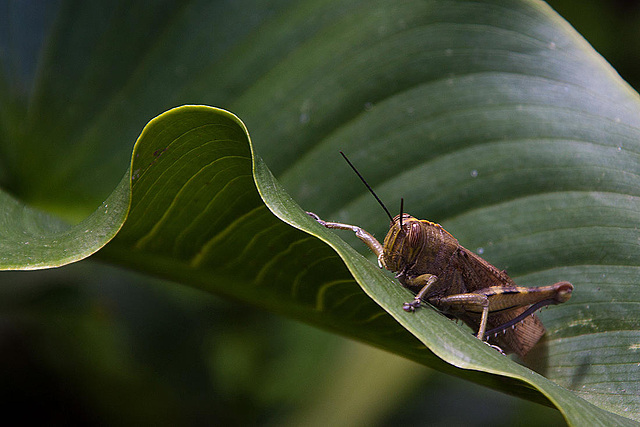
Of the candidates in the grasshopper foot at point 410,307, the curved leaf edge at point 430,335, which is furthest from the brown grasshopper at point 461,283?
the curved leaf edge at point 430,335

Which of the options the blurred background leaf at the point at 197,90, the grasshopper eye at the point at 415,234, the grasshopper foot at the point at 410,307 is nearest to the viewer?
the grasshopper foot at the point at 410,307

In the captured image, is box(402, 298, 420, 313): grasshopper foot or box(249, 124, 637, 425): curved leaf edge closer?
box(249, 124, 637, 425): curved leaf edge

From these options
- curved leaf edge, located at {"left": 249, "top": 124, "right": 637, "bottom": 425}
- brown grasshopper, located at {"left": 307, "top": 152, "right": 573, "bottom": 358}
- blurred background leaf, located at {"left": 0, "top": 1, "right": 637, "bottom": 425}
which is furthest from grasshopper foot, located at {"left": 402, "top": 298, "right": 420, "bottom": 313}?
blurred background leaf, located at {"left": 0, "top": 1, "right": 637, "bottom": 425}

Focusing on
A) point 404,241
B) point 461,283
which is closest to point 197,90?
point 404,241

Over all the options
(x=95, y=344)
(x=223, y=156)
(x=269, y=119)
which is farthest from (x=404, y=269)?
(x=95, y=344)

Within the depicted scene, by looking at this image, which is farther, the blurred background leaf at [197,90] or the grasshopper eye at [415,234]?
the blurred background leaf at [197,90]

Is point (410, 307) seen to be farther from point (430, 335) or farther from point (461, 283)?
point (461, 283)

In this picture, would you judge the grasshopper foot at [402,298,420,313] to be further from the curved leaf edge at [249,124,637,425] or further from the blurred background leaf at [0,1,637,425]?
the blurred background leaf at [0,1,637,425]

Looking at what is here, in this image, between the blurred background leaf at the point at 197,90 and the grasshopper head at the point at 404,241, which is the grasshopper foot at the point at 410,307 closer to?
the grasshopper head at the point at 404,241
